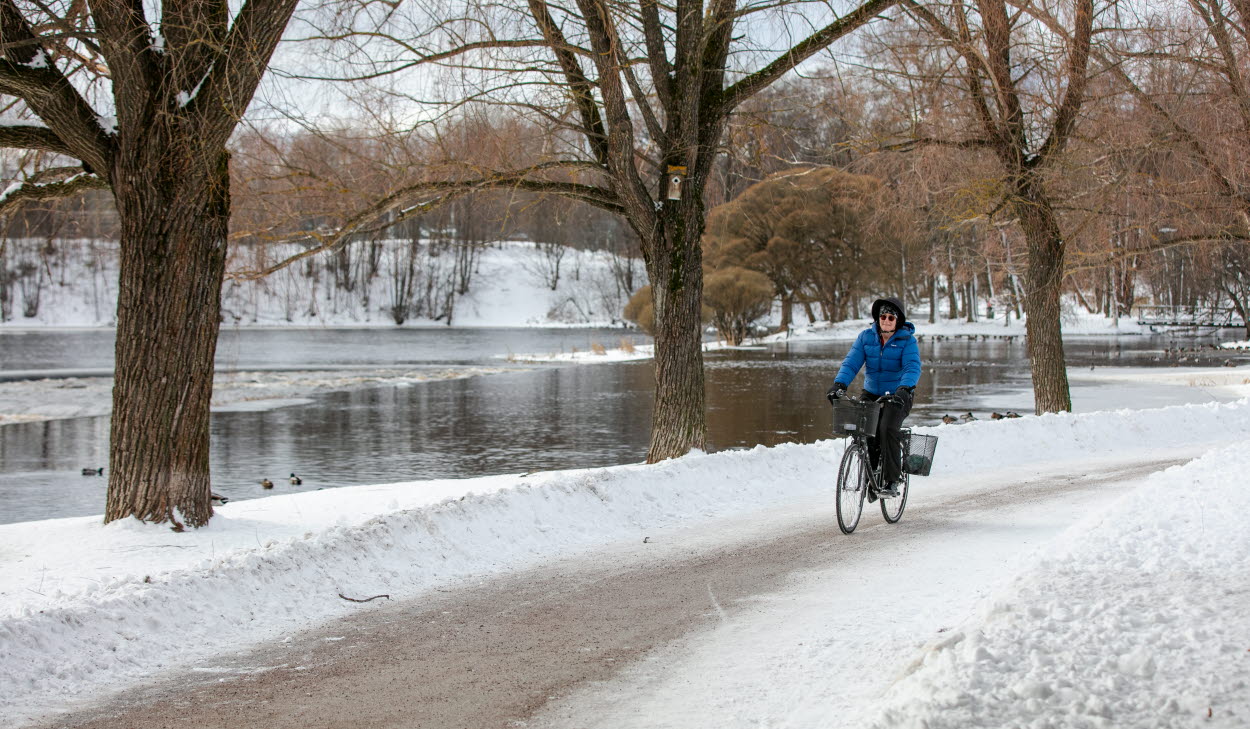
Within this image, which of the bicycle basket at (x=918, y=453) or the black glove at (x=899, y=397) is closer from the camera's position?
the black glove at (x=899, y=397)

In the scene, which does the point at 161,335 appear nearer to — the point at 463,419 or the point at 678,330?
the point at 678,330

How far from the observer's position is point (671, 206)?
13.1 metres

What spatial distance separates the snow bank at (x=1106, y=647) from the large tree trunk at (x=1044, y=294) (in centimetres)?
1200

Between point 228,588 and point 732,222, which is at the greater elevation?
point 732,222

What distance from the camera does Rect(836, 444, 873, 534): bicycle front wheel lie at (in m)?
8.95

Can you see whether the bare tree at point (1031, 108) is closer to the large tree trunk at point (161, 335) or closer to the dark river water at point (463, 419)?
the dark river water at point (463, 419)

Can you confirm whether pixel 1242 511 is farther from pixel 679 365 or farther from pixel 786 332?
pixel 786 332

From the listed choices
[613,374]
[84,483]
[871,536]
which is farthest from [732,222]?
[871,536]

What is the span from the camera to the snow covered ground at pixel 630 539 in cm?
422

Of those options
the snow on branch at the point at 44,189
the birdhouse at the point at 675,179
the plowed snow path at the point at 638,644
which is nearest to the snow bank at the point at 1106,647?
the plowed snow path at the point at 638,644

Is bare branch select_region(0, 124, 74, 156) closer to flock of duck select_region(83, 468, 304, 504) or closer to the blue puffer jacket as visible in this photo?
the blue puffer jacket

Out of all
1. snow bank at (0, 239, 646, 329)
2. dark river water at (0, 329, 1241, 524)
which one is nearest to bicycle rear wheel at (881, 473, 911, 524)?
dark river water at (0, 329, 1241, 524)

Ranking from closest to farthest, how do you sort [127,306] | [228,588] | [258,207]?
[228,588] < [127,306] < [258,207]

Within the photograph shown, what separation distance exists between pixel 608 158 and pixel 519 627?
24.5ft
